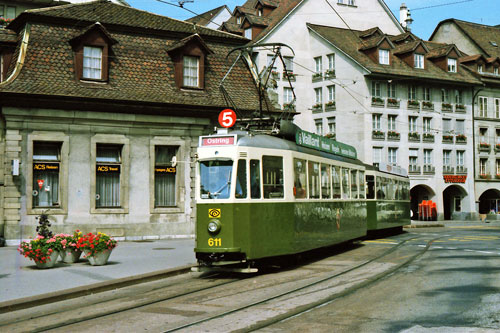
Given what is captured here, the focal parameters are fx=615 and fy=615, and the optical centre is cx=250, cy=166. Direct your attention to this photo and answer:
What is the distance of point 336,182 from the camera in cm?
1795

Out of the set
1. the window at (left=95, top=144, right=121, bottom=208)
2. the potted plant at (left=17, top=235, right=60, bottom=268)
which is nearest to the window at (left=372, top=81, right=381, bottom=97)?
the window at (left=95, top=144, right=121, bottom=208)

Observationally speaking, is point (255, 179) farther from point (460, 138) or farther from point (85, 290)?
point (460, 138)

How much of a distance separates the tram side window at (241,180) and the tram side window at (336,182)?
5.16 metres

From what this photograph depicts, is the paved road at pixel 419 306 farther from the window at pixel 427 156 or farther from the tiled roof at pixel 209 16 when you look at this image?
the tiled roof at pixel 209 16

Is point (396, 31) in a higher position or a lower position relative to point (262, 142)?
higher

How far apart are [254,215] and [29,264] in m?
6.47

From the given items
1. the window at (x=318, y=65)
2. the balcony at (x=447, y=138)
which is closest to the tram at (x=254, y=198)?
the window at (x=318, y=65)

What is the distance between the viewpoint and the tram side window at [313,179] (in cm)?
1556

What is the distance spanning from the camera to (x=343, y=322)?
8.12m

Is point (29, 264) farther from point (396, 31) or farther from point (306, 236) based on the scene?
point (396, 31)

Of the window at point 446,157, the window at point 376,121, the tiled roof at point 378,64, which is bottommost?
the window at point 446,157

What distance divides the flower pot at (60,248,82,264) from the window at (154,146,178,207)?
845 centimetres

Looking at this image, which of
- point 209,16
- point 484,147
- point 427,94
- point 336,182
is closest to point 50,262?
point 336,182

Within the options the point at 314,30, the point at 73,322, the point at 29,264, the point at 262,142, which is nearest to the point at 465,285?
the point at 262,142
